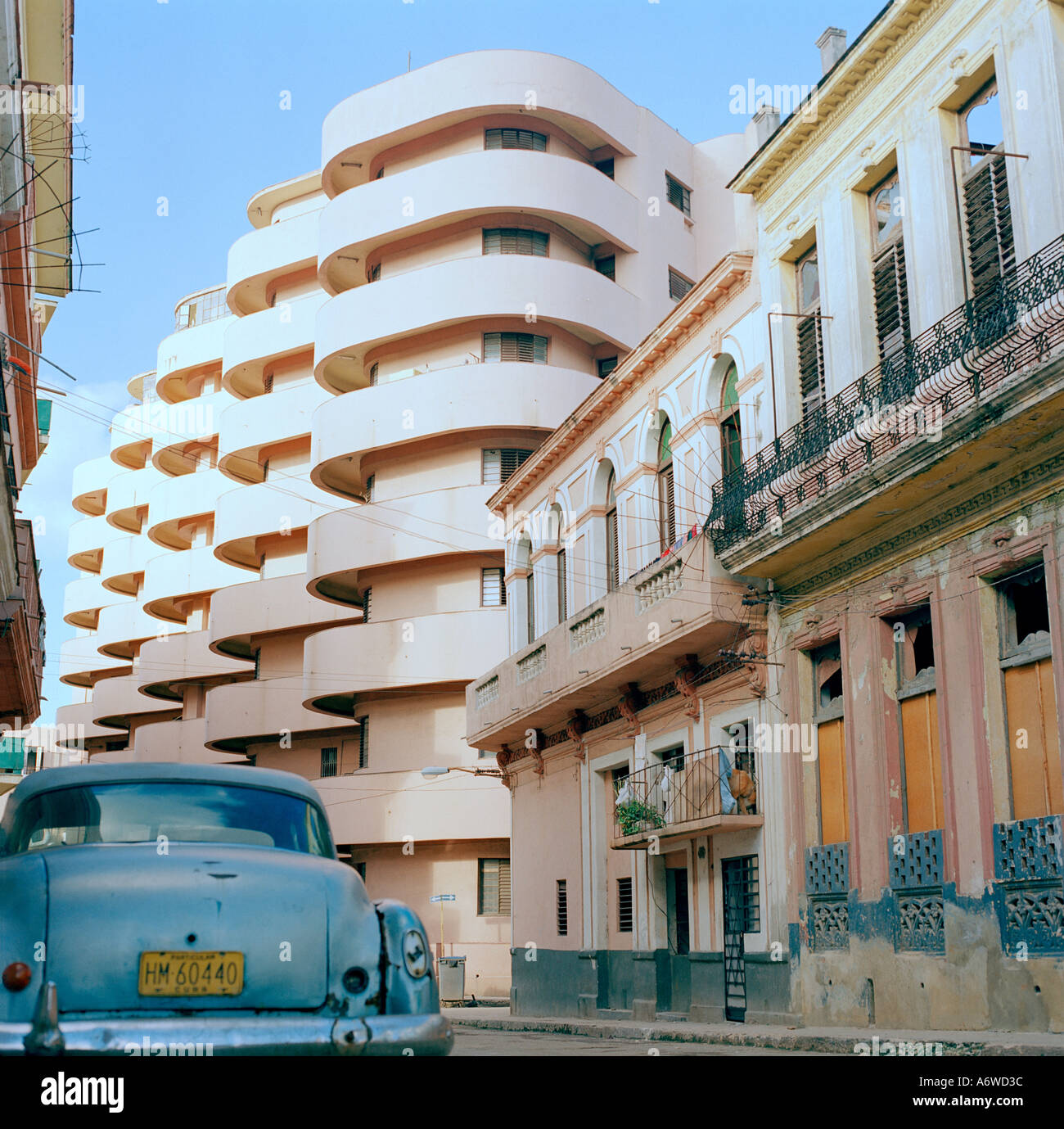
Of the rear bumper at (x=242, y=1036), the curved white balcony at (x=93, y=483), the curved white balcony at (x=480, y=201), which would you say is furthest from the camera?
the curved white balcony at (x=93, y=483)

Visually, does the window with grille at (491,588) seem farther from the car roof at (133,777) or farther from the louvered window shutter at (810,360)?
the car roof at (133,777)

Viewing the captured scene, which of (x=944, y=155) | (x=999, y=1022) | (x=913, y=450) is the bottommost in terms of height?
(x=999, y=1022)

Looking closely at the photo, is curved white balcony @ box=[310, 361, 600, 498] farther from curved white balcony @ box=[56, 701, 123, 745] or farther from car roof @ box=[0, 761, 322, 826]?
car roof @ box=[0, 761, 322, 826]

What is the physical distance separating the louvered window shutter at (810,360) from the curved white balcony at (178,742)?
37.4 metres

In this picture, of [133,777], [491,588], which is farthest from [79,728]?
[133,777]

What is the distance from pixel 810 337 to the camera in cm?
1866

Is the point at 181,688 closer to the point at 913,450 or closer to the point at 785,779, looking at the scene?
the point at 785,779

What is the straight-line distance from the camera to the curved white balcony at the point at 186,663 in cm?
5541

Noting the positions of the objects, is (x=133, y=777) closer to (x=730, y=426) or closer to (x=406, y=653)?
(x=730, y=426)

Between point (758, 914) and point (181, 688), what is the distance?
42721mm

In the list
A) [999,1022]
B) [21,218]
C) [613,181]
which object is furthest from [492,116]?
[999,1022]

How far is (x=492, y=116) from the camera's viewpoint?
41406 millimetres

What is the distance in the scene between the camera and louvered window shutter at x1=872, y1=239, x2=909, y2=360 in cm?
1645

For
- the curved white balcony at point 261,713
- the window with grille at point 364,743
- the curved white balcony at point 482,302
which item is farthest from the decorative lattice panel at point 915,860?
the curved white balcony at point 261,713
